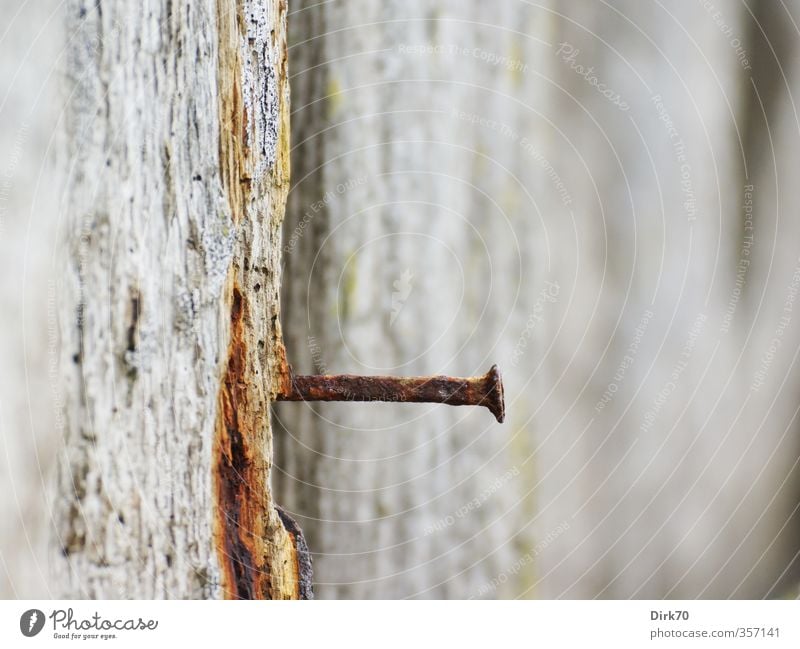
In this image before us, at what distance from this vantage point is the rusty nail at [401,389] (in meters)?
0.27

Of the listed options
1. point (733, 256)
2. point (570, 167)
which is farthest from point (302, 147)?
point (733, 256)

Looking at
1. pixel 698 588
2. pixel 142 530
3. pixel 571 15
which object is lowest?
pixel 698 588

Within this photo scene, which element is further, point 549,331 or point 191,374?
point 549,331

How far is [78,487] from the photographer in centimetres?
22

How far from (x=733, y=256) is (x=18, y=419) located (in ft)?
1.41

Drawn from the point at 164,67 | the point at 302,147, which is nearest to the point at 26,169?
the point at 164,67
